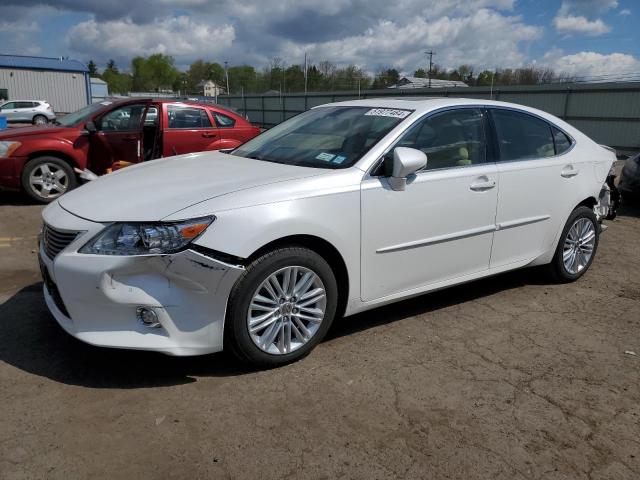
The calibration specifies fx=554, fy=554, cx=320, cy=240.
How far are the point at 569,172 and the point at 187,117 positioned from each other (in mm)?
5820

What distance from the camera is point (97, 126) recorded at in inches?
326

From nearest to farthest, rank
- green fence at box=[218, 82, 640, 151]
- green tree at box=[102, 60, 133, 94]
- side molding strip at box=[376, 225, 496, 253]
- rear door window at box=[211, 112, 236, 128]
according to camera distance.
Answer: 1. side molding strip at box=[376, 225, 496, 253]
2. rear door window at box=[211, 112, 236, 128]
3. green fence at box=[218, 82, 640, 151]
4. green tree at box=[102, 60, 133, 94]

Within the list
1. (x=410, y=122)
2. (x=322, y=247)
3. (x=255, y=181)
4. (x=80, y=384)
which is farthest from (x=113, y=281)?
(x=410, y=122)

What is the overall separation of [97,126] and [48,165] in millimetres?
909

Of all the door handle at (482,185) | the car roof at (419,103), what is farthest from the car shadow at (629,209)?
the door handle at (482,185)

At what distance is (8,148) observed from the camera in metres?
7.71

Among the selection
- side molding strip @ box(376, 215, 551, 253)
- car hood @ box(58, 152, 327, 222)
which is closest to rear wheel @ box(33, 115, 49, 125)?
car hood @ box(58, 152, 327, 222)

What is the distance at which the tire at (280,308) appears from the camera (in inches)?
119

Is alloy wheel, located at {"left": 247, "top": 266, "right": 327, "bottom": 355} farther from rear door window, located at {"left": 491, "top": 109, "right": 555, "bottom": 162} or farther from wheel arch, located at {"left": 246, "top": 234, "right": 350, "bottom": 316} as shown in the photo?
rear door window, located at {"left": 491, "top": 109, "right": 555, "bottom": 162}

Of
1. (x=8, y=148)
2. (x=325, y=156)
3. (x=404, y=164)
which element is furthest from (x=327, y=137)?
(x=8, y=148)

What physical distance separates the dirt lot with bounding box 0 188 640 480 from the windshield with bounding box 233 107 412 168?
122 centimetres

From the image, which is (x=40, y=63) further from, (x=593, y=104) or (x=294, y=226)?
(x=294, y=226)

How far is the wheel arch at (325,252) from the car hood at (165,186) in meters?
0.36

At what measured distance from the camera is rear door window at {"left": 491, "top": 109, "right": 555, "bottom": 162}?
4281mm
